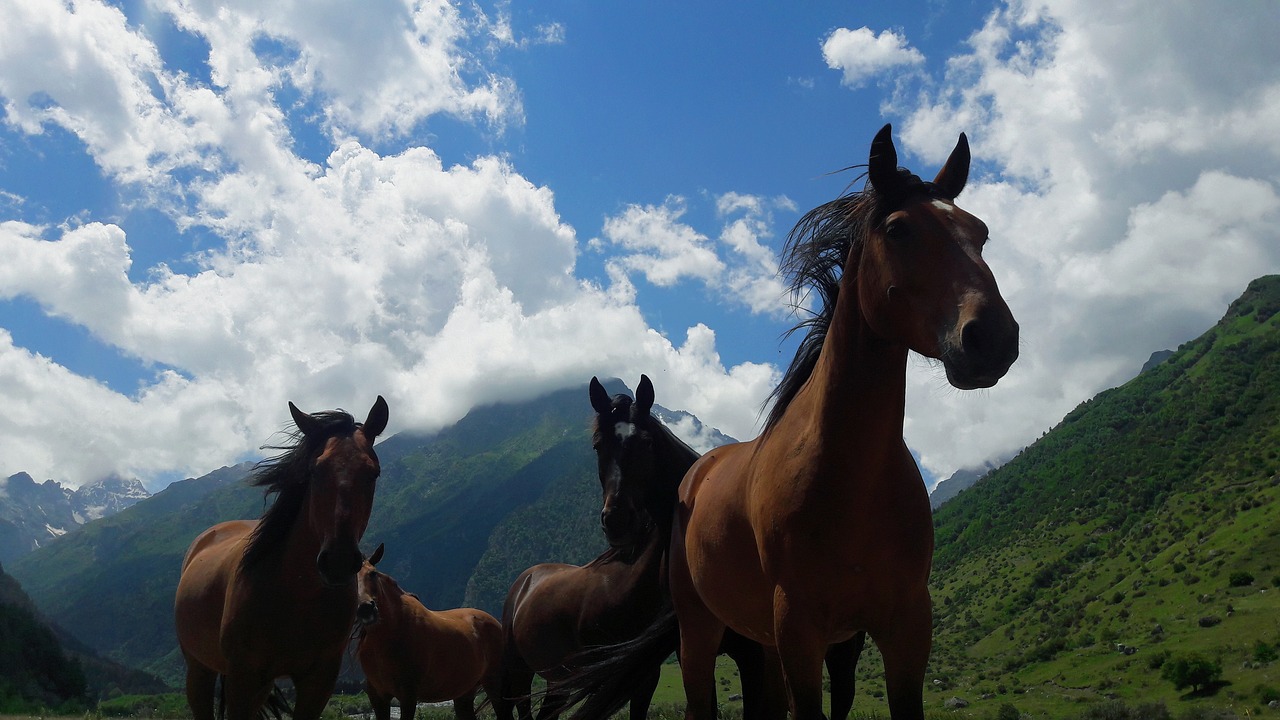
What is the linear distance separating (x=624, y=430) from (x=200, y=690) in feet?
17.4

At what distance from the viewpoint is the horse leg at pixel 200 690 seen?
7.32 metres

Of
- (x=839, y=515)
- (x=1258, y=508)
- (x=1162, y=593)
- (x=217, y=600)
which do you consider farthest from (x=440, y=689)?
(x=1258, y=508)

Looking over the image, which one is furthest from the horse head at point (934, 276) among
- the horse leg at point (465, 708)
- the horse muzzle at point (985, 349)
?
the horse leg at point (465, 708)

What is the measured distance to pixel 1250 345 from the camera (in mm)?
101500

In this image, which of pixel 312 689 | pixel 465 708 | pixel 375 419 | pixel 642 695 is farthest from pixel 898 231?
pixel 465 708

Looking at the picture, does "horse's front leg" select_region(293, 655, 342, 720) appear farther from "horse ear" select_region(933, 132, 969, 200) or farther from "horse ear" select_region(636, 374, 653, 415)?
"horse ear" select_region(933, 132, 969, 200)

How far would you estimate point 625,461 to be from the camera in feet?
19.5

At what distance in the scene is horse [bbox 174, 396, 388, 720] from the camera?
5422mm

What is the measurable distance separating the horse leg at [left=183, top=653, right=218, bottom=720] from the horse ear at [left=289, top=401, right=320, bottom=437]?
330 cm

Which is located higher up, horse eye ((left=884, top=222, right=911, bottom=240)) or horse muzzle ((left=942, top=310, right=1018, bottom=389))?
horse eye ((left=884, top=222, right=911, bottom=240))

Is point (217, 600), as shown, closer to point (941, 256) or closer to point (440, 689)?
point (440, 689)

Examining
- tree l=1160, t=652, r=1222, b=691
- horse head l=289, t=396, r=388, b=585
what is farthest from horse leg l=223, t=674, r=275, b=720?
tree l=1160, t=652, r=1222, b=691

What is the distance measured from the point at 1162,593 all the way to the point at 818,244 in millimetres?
68661

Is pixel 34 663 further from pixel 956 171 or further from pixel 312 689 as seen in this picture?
pixel 956 171
